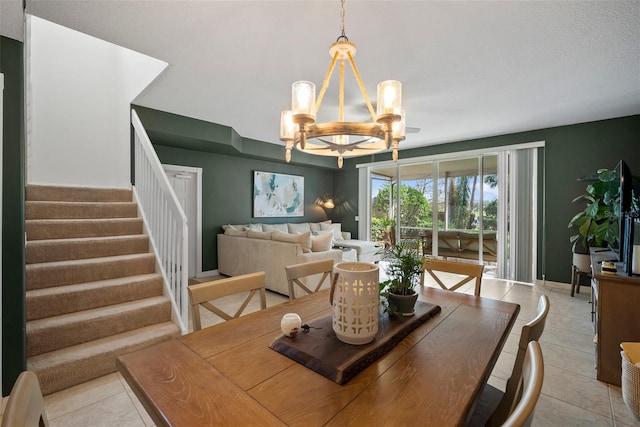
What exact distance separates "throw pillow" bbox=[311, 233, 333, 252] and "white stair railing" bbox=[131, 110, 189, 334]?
1.77 meters

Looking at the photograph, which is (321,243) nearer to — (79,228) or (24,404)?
(79,228)

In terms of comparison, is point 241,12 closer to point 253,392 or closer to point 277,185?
point 253,392

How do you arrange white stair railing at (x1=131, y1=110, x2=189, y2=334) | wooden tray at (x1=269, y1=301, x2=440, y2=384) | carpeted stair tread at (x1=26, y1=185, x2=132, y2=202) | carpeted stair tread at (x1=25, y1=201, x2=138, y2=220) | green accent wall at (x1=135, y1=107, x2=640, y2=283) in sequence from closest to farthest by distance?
1. wooden tray at (x1=269, y1=301, x2=440, y2=384)
2. white stair railing at (x1=131, y1=110, x2=189, y2=334)
3. carpeted stair tread at (x1=25, y1=201, x2=138, y2=220)
4. carpeted stair tread at (x1=26, y1=185, x2=132, y2=202)
5. green accent wall at (x1=135, y1=107, x2=640, y2=283)

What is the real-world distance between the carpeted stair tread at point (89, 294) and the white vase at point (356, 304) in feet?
7.89

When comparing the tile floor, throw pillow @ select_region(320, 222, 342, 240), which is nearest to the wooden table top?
the tile floor

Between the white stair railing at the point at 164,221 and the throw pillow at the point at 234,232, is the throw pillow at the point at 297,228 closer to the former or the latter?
the throw pillow at the point at 234,232

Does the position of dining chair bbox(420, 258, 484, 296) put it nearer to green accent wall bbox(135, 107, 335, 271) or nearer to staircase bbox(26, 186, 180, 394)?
staircase bbox(26, 186, 180, 394)

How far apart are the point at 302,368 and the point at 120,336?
7.09ft

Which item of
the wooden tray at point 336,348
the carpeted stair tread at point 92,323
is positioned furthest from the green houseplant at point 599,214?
the carpeted stair tread at point 92,323

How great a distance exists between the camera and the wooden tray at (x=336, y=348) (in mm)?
981

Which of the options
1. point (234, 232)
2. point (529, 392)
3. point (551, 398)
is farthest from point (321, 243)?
point (529, 392)

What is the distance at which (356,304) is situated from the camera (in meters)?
1.09

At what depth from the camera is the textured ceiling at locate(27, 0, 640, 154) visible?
1925 millimetres

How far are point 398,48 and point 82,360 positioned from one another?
3.38 metres
